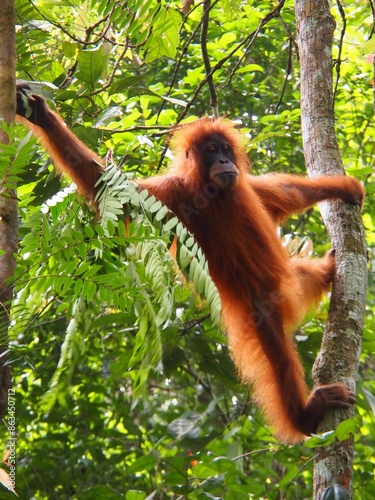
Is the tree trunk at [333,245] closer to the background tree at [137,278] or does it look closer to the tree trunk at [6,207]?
the background tree at [137,278]

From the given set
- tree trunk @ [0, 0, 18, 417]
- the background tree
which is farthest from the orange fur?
tree trunk @ [0, 0, 18, 417]

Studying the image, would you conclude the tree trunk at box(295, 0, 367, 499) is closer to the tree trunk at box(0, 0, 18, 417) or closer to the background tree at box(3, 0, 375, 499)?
the background tree at box(3, 0, 375, 499)

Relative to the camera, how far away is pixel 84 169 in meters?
3.16

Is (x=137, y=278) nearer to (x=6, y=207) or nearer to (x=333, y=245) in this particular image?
(x=6, y=207)

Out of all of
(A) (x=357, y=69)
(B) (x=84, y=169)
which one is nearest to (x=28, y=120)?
(B) (x=84, y=169)

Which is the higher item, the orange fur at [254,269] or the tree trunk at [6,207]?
the orange fur at [254,269]

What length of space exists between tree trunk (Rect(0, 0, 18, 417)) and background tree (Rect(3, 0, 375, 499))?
0.07m

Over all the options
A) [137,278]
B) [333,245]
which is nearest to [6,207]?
[137,278]

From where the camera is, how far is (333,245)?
137 inches

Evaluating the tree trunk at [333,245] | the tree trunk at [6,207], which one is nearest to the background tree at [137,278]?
the tree trunk at [6,207]

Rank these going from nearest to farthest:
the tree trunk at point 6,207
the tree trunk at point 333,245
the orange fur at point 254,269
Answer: the tree trunk at point 6,207
the tree trunk at point 333,245
the orange fur at point 254,269

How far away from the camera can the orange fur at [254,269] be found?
3865 mm

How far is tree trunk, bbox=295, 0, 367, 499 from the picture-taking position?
8.61ft

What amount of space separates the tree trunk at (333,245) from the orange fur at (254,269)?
0.22 meters
